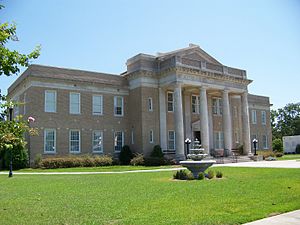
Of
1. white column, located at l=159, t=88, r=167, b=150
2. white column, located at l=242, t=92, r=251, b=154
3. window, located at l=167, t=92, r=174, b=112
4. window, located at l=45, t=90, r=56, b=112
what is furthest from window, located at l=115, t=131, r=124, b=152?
white column, located at l=242, t=92, r=251, b=154

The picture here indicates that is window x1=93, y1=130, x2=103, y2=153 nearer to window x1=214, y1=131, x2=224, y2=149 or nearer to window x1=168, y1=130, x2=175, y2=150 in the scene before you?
window x1=168, y1=130, x2=175, y2=150

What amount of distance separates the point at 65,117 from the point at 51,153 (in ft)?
12.6

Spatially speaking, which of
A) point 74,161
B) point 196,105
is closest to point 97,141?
point 74,161

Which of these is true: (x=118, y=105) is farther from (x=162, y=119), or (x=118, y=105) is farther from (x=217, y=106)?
(x=217, y=106)

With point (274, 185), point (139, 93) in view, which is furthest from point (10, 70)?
point (139, 93)

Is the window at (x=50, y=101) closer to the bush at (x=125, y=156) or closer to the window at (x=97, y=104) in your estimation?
the window at (x=97, y=104)

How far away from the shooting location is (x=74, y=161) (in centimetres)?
3195

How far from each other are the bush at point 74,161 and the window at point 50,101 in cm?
507

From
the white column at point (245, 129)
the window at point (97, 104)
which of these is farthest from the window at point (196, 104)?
the window at point (97, 104)

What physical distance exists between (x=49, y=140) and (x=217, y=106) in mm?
22278

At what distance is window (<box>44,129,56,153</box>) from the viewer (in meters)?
32.8

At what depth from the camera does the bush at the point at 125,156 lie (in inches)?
1403

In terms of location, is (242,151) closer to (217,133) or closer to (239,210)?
(217,133)

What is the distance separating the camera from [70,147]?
111 ft
